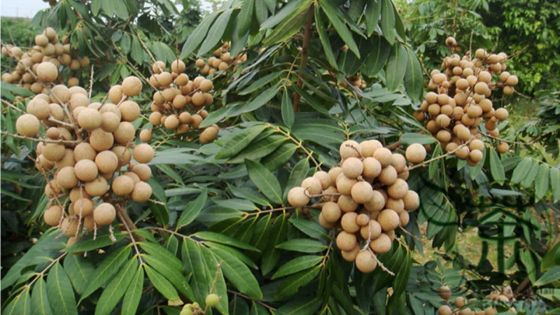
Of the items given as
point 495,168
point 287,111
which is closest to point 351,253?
point 287,111

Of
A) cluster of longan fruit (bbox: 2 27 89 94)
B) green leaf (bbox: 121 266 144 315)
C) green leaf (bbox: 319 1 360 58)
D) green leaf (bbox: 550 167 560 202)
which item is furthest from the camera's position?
cluster of longan fruit (bbox: 2 27 89 94)

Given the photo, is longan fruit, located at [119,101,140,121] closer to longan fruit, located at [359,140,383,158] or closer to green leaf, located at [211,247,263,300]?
green leaf, located at [211,247,263,300]

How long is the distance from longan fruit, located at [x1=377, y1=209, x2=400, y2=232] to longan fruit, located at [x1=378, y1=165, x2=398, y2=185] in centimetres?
7

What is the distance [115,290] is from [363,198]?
55 cm

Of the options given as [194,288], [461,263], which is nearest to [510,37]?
[461,263]

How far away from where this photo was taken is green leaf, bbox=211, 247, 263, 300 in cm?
111

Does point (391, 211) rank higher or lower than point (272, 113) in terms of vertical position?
lower

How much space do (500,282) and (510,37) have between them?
26.0 feet

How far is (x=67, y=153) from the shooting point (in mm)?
1031

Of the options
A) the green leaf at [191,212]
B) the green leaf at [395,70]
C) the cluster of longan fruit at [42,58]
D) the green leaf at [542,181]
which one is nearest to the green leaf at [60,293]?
the green leaf at [191,212]

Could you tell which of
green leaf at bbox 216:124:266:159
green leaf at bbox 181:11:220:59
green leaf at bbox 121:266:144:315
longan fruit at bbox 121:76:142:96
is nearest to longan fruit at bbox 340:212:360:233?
green leaf at bbox 216:124:266:159

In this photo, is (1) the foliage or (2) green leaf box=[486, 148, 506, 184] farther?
(2) green leaf box=[486, 148, 506, 184]

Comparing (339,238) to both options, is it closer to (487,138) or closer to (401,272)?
(401,272)

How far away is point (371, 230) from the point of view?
110cm
